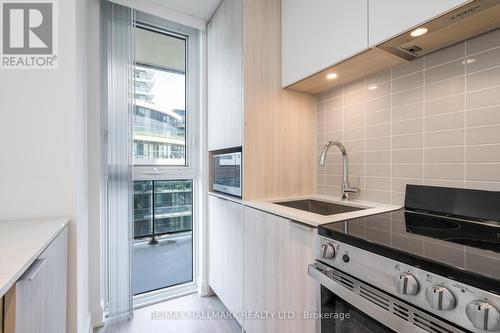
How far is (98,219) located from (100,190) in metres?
0.21

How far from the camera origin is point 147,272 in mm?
2152

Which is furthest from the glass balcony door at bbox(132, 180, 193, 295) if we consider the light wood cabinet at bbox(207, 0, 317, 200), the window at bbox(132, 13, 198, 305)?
the light wood cabinet at bbox(207, 0, 317, 200)

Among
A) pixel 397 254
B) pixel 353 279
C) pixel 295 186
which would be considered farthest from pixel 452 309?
pixel 295 186

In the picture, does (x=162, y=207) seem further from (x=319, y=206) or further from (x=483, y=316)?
(x=483, y=316)

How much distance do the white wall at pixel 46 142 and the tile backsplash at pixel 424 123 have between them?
5.19 feet

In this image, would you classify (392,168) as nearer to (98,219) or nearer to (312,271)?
(312,271)

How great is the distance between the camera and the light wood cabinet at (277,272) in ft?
3.45

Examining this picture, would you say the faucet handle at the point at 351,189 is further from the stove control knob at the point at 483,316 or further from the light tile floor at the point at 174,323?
the light tile floor at the point at 174,323

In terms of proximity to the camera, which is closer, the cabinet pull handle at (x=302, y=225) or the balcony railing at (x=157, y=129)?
the cabinet pull handle at (x=302, y=225)

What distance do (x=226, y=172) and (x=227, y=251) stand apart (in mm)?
592

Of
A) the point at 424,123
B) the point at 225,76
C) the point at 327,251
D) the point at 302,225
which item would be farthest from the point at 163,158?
the point at 424,123

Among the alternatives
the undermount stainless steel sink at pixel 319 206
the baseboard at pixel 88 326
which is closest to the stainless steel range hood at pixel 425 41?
the undermount stainless steel sink at pixel 319 206

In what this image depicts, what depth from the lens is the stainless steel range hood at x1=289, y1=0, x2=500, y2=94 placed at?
852 millimetres

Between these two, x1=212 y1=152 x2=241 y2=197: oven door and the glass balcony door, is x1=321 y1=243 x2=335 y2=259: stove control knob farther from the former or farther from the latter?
the glass balcony door
